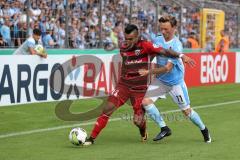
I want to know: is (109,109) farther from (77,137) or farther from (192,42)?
(192,42)

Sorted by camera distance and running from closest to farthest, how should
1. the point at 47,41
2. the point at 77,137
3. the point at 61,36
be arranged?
the point at 77,137
the point at 47,41
the point at 61,36

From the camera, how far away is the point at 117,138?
34.9 feet

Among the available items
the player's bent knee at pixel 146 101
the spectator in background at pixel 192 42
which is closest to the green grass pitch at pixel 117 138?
the player's bent knee at pixel 146 101

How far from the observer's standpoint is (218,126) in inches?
479

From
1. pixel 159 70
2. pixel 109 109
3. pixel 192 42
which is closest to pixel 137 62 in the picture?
pixel 159 70

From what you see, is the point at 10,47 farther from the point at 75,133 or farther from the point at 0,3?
the point at 75,133

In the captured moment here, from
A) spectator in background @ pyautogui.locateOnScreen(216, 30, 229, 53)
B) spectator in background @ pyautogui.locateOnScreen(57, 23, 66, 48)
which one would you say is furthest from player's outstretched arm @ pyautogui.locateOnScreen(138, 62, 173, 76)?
spectator in background @ pyautogui.locateOnScreen(216, 30, 229, 53)

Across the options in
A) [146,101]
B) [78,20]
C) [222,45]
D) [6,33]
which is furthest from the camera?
[222,45]

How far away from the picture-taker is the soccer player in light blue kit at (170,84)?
32.7 feet

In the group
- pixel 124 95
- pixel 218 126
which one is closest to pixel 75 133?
pixel 124 95

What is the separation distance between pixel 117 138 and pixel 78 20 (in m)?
10.1

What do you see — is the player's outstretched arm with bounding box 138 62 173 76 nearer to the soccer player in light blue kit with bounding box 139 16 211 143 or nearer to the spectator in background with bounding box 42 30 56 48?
the soccer player in light blue kit with bounding box 139 16 211 143

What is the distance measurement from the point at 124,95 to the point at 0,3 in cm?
836

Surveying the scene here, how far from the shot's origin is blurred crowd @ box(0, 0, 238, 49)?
693 inches
